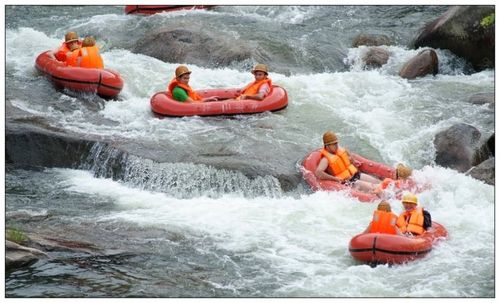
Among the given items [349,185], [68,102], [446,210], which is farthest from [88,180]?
[446,210]

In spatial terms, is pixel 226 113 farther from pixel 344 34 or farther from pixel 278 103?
pixel 344 34

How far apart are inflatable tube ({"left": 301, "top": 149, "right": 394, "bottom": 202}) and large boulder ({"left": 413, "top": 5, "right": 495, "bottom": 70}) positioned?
18.4 feet

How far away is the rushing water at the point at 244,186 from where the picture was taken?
10.4m

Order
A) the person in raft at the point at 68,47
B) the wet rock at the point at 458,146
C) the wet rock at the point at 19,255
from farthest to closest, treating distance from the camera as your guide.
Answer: the person in raft at the point at 68,47, the wet rock at the point at 458,146, the wet rock at the point at 19,255

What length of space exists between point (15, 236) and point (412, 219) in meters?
4.66

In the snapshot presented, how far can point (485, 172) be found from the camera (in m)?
13.5

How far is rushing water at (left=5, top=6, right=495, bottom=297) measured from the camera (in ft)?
34.2

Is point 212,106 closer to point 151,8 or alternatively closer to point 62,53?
point 62,53

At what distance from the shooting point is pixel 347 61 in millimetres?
19188

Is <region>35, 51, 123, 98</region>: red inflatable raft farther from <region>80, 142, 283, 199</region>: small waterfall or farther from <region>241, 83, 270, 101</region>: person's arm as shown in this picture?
<region>80, 142, 283, 199</region>: small waterfall

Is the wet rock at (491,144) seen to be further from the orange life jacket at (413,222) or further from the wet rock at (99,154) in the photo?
the orange life jacket at (413,222)

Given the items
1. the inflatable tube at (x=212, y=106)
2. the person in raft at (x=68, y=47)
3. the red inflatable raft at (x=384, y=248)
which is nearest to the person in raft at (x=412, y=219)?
the red inflatable raft at (x=384, y=248)

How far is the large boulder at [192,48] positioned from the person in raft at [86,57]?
2262 millimetres

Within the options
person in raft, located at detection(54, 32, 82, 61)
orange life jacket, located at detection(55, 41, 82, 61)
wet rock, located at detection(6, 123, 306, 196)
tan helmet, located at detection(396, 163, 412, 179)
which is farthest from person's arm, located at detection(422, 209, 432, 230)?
orange life jacket, located at detection(55, 41, 82, 61)
